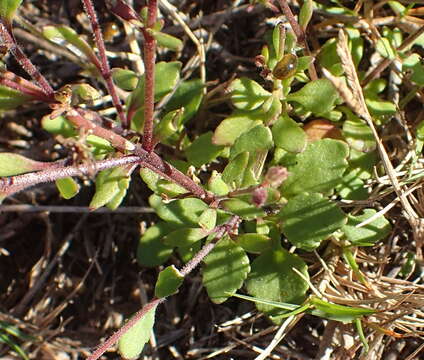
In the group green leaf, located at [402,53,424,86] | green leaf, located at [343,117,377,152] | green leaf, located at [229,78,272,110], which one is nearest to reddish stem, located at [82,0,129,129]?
green leaf, located at [229,78,272,110]

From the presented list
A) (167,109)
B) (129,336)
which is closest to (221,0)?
(167,109)

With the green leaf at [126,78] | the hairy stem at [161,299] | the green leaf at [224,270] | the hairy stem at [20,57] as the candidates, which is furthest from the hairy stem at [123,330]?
the green leaf at [126,78]

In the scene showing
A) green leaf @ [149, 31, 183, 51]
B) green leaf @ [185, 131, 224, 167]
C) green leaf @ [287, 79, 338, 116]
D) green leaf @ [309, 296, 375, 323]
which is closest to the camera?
green leaf @ [149, 31, 183, 51]

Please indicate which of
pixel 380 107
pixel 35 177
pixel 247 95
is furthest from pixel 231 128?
pixel 35 177

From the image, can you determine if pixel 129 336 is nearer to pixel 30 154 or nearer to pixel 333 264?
pixel 333 264

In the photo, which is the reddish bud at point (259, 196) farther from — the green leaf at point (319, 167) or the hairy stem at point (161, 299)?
the green leaf at point (319, 167)

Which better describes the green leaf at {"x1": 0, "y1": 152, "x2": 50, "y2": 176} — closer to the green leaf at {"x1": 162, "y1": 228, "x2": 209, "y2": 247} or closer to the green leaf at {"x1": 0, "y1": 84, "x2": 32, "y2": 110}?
the green leaf at {"x1": 0, "y1": 84, "x2": 32, "y2": 110}

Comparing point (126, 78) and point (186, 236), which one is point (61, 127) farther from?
point (186, 236)
